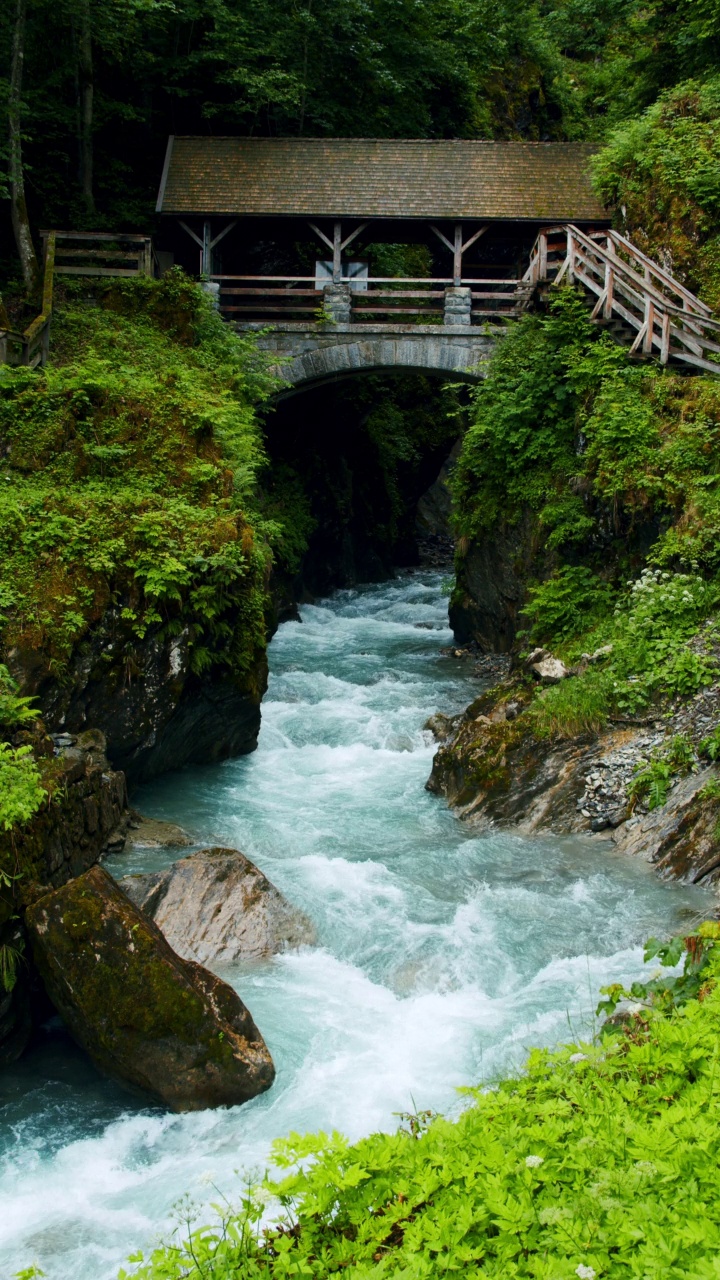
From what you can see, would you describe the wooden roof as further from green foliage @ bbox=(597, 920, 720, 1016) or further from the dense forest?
green foliage @ bbox=(597, 920, 720, 1016)

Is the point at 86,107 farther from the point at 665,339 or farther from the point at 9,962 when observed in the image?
the point at 9,962

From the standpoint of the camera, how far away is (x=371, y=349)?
18.8 meters

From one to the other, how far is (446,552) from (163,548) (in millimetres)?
19309

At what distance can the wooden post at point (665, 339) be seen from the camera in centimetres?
1336

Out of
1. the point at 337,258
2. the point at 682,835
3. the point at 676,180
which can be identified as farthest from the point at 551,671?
the point at 337,258

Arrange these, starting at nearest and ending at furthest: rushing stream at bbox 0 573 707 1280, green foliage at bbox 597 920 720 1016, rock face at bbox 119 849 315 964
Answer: green foliage at bbox 597 920 720 1016, rushing stream at bbox 0 573 707 1280, rock face at bbox 119 849 315 964

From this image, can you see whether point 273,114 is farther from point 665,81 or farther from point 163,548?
point 163,548

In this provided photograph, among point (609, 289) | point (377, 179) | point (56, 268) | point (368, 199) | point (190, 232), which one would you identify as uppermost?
point (377, 179)

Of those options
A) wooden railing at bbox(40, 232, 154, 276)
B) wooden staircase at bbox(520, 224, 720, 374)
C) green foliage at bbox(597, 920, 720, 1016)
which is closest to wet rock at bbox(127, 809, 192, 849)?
green foliage at bbox(597, 920, 720, 1016)

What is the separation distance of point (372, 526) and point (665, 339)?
1268 cm

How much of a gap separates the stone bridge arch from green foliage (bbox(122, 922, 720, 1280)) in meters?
15.9

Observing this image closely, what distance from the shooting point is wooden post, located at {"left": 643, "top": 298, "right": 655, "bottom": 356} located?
1356cm

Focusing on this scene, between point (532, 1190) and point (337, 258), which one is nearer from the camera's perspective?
point (532, 1190)

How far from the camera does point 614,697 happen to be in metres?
11.0
